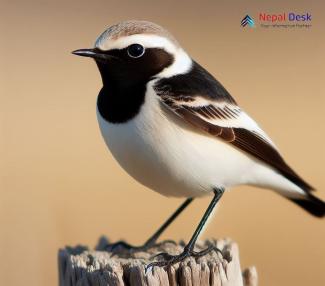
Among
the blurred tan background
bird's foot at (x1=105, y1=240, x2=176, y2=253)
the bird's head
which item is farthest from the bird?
the blurred tan background

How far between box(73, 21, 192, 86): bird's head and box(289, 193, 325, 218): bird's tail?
1.19m

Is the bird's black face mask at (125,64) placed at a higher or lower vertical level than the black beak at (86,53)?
lower

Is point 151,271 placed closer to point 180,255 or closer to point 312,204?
point 180,255

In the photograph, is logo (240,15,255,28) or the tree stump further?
logo (240,15,255,28)

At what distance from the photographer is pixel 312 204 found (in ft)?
14.0

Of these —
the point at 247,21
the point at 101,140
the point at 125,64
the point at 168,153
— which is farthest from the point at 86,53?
the point at 247,21

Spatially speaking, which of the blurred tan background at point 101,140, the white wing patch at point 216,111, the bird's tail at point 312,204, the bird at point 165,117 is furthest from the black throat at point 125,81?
the blurred tan background at point 101,140

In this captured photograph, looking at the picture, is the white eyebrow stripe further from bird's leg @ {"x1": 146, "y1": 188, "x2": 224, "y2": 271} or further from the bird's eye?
bird's leg @ {"x1": 146, "y1": 188, "x2": 224, "y2": 271}

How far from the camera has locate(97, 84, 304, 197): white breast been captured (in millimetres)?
3385

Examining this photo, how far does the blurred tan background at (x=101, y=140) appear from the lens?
5316 millimetres

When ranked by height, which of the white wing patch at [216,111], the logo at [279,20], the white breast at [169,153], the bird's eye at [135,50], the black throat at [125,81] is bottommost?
the white breast at [169,153]

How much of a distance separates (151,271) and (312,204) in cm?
155

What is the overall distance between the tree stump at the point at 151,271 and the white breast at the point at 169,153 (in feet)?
1.09

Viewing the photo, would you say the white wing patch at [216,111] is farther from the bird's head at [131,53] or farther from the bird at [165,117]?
the bird's head at [131,53]
